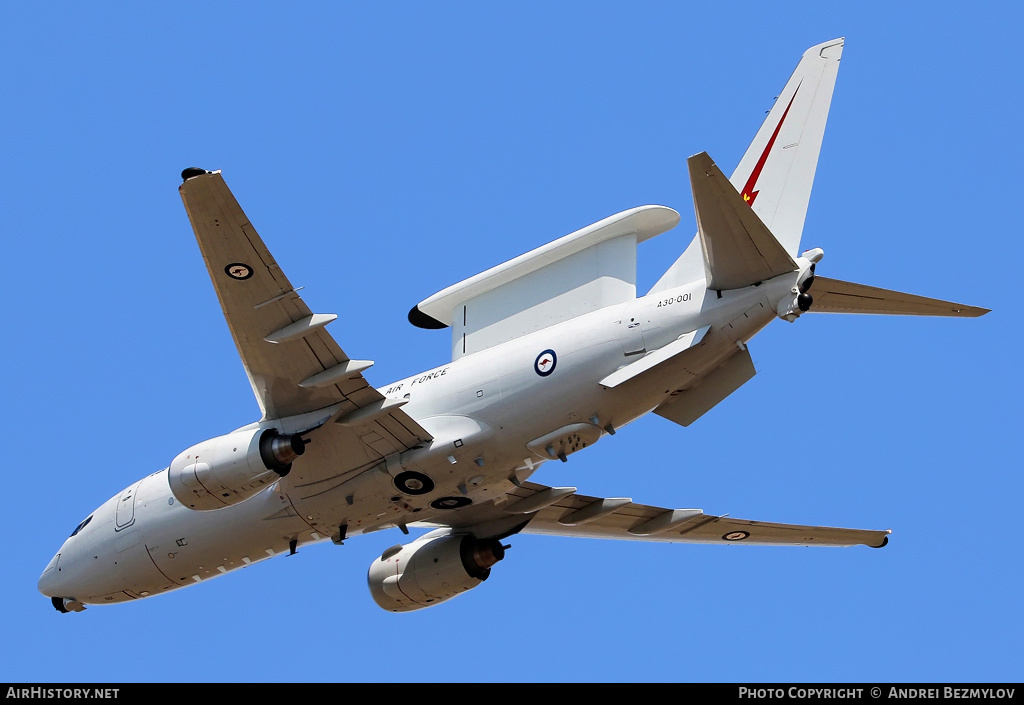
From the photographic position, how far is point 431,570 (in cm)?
2820

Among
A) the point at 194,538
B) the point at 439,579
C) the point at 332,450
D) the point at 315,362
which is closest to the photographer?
the point at 315,362

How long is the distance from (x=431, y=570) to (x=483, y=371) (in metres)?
5.91

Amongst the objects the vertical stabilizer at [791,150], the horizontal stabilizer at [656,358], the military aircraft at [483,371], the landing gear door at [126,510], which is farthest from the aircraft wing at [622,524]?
the vertical stabilizer at [791,150]

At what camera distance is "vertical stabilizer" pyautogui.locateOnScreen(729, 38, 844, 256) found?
76.5 ft

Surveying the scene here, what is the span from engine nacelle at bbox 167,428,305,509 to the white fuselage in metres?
1.40

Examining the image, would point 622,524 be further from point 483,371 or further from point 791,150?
point 791,150

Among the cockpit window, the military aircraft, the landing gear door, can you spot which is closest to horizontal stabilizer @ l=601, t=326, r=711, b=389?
the military aircraft

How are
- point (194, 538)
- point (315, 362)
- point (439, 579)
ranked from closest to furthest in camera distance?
point (315, 362) → point (194, 538) → point (439, 579)

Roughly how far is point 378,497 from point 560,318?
172 inches

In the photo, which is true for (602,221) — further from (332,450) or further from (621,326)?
(332,450)

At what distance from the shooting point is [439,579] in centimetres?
2816

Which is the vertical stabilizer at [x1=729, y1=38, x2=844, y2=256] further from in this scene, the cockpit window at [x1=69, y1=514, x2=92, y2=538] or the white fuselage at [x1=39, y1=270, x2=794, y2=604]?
the cockpit window at [x1=69, y1=514, x2=92, y2=538]

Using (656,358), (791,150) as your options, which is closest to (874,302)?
(791,150)

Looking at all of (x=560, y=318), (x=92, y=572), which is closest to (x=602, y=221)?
(x=560, y=318)
